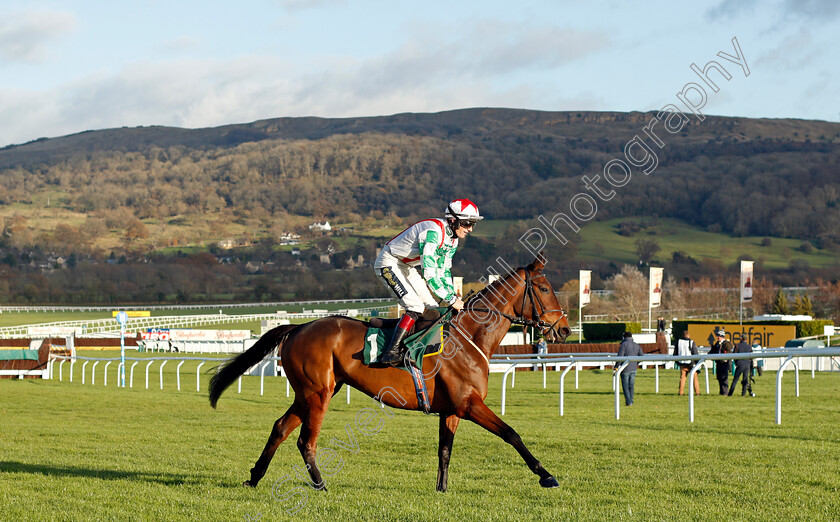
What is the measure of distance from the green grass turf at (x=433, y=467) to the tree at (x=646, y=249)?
327ft

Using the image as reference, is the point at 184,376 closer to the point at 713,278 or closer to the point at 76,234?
the point at 713,278

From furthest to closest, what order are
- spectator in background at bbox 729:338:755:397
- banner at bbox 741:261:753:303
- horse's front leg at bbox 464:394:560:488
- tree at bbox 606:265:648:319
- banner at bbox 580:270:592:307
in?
tree at bbox 606:265:648:319
banner at bbox 580:270:592:307
banner at bbox 741:261:753:303
spectator in background at bbox 729:338:755:397
horse's front leg at bbox 464:394:560:488

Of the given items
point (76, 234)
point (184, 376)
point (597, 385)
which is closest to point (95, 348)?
point (184, 376)

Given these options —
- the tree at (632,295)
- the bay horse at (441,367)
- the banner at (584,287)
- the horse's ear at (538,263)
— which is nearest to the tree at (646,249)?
the tree at (632,295)

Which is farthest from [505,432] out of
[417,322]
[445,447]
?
[417,322]

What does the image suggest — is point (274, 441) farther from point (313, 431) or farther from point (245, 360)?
point (245, 360)

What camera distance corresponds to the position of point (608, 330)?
3869 centimetres

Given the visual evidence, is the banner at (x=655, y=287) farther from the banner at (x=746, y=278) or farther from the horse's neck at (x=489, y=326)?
the horse's neck at (x=489, y=326)

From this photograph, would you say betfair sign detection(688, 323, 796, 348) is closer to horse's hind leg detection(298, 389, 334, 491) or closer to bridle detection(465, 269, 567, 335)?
bridle detection(465, 269, 567, 335)

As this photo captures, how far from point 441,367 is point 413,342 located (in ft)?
0.87

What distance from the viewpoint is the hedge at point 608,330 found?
38.2m

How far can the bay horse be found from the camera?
5.96m

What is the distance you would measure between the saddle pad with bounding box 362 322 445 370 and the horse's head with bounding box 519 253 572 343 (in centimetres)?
73

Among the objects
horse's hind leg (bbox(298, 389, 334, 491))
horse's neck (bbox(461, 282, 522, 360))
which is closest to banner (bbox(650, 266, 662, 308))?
horse's neck (bbox(461, 282, 522, 360))
